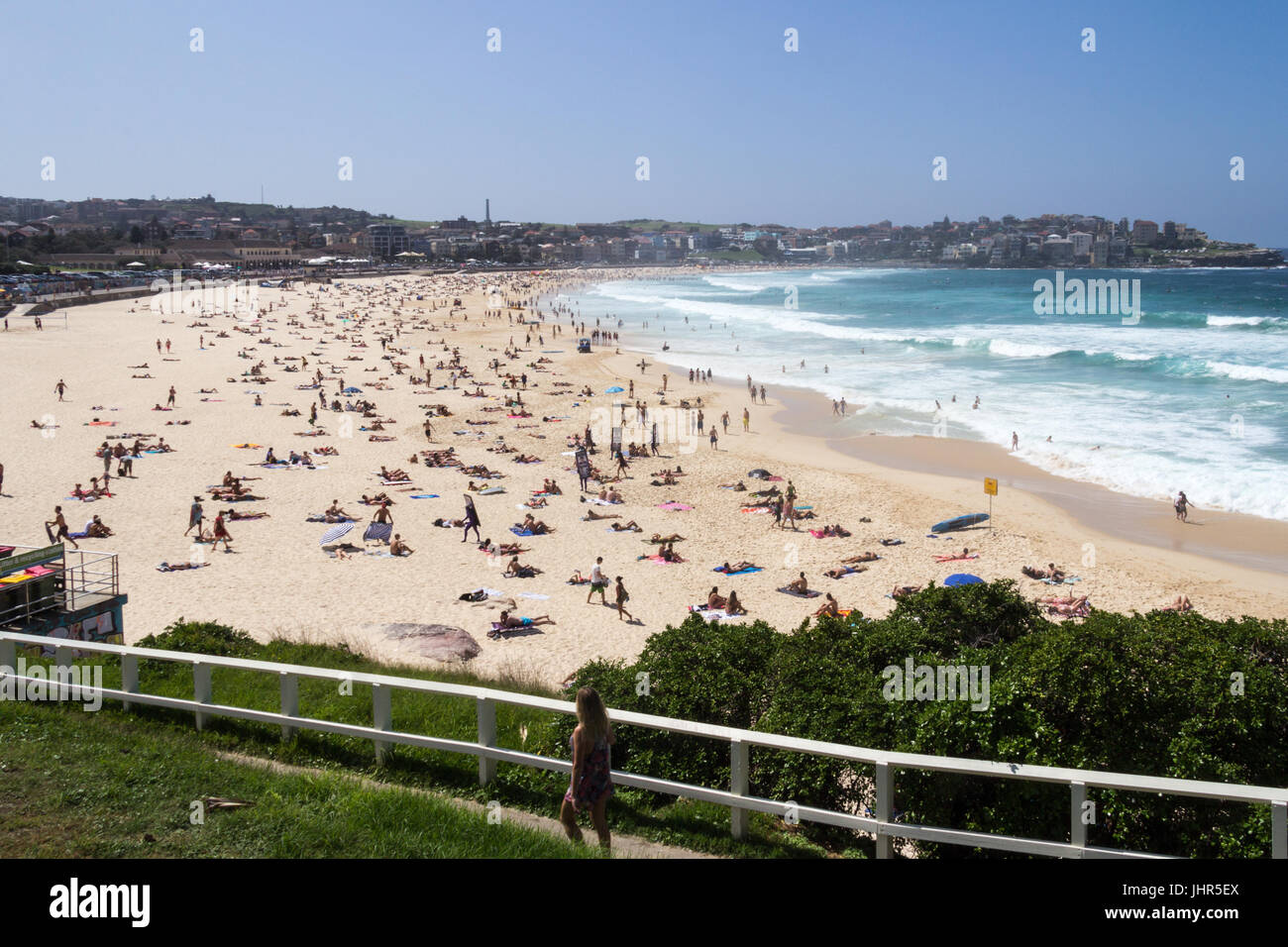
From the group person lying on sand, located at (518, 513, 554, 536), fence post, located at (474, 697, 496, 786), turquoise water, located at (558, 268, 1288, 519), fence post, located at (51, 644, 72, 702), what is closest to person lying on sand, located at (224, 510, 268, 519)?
person lying on sand, located at (518, 513, 554, 536)

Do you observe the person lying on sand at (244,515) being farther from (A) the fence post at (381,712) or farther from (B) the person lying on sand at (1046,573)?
(A) the fence post at (381,712)

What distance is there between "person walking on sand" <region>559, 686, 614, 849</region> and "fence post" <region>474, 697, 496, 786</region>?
795 millimetres

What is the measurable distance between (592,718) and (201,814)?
6.40ft

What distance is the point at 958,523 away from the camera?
871 inches

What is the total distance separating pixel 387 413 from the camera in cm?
3656

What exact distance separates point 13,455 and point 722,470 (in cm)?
1921

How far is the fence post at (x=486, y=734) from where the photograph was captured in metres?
5.73

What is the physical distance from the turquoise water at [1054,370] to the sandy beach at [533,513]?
7.36ft

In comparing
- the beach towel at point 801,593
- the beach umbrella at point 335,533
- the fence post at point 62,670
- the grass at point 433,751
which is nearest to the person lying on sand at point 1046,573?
the beach towel at point 801,593

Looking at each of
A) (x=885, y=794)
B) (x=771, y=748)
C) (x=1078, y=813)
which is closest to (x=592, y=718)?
(x=771, y=748)

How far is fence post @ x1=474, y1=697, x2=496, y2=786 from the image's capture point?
18.8 ft

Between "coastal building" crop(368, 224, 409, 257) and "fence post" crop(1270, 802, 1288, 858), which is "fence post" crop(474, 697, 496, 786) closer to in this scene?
"fence post" crop(1270, 802, 1288, 858)

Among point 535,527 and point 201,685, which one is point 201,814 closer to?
point 201,685
